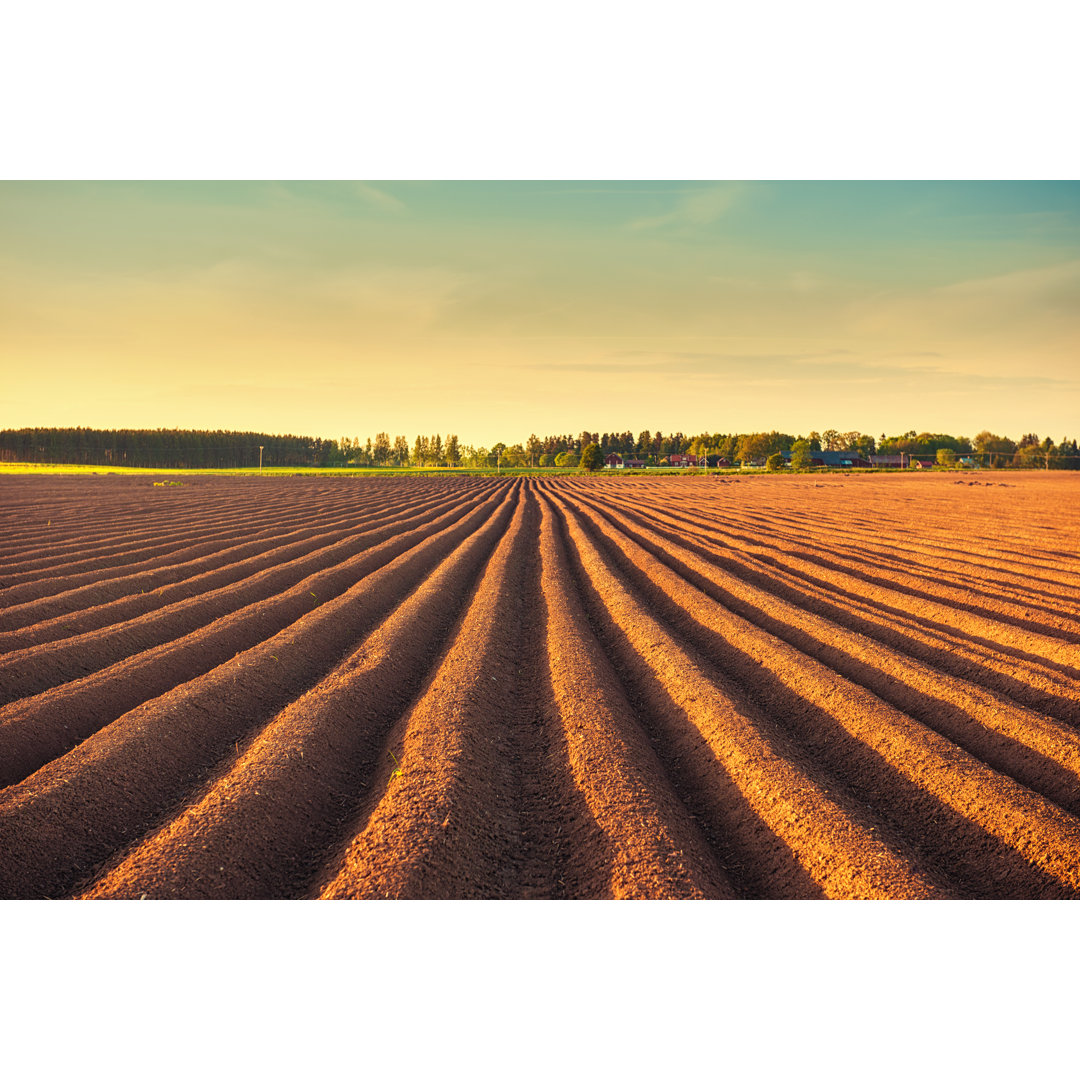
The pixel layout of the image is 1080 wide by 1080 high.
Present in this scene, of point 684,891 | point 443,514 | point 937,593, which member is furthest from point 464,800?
point 443,514

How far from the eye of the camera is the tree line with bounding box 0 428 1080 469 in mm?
55969

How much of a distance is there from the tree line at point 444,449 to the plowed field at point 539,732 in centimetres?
3717

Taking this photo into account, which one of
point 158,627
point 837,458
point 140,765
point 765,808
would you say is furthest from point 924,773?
point 837,458

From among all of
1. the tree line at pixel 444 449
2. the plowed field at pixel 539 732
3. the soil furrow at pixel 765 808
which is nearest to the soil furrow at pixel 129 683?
the plowed field at pixel 539 732

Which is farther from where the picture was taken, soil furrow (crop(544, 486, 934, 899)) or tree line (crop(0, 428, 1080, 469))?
tree line (crop(0, 428, 1080, 469))

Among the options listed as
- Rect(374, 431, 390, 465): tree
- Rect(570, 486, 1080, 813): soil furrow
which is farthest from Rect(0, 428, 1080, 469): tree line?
Rect(570, 486, 1080, 813): soil furrow

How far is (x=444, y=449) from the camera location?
466ft

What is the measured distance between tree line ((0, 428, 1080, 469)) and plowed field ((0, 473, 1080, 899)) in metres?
37.2

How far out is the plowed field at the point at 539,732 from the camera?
3.32 metres

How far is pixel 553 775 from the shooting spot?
4.24m

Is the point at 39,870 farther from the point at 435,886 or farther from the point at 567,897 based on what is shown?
the point at 567,897

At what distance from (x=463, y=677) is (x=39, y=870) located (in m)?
2.99

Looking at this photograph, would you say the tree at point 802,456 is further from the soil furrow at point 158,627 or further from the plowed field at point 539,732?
the soil furrow at point 158,627

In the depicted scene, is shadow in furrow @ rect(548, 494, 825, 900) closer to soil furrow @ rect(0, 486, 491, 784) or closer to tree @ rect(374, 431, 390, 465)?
soil furrow @ rect(0, 486, 491, 784)
